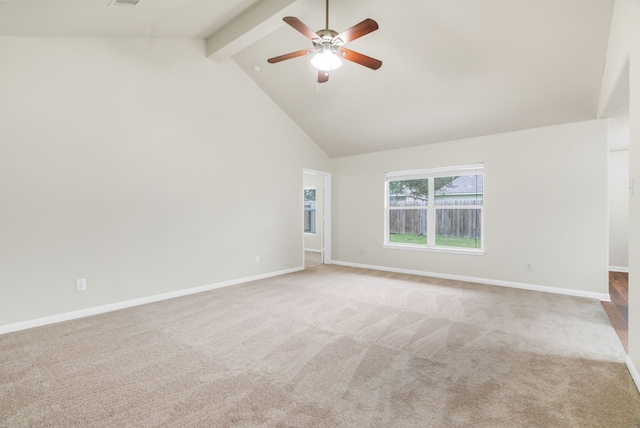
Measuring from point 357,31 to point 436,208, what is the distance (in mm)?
3909

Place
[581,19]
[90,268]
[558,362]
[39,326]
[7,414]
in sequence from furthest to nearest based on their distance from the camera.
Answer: [90,268] < [39,326] < [581,19] < [558,362] < [7,414]

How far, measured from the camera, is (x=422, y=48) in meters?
3.65

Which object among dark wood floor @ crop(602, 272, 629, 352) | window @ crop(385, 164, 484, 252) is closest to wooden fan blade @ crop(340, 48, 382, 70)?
window @ crop(385, 164, 484, 252)

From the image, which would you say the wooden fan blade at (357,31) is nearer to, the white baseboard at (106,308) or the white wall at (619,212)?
the white baseboard at (106,308)

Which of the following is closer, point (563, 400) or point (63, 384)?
point (563, 400)

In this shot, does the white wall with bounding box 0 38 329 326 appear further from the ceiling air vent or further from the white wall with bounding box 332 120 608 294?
the white wall with bounding box 332 120 608 294

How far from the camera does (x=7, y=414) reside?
1768 millimetres

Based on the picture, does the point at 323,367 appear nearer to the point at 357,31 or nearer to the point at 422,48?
the point at 357,31

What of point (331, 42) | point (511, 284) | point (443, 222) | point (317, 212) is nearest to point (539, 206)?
point (511, 284)

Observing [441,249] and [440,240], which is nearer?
[441,249]

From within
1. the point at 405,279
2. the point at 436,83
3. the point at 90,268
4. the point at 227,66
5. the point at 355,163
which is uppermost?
the point at 227,66

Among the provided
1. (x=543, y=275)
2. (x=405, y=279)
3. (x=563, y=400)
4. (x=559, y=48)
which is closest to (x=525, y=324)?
(x=563, y=400)

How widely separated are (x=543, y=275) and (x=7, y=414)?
18.9ft

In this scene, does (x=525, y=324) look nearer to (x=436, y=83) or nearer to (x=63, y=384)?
(x=436, y=83)
